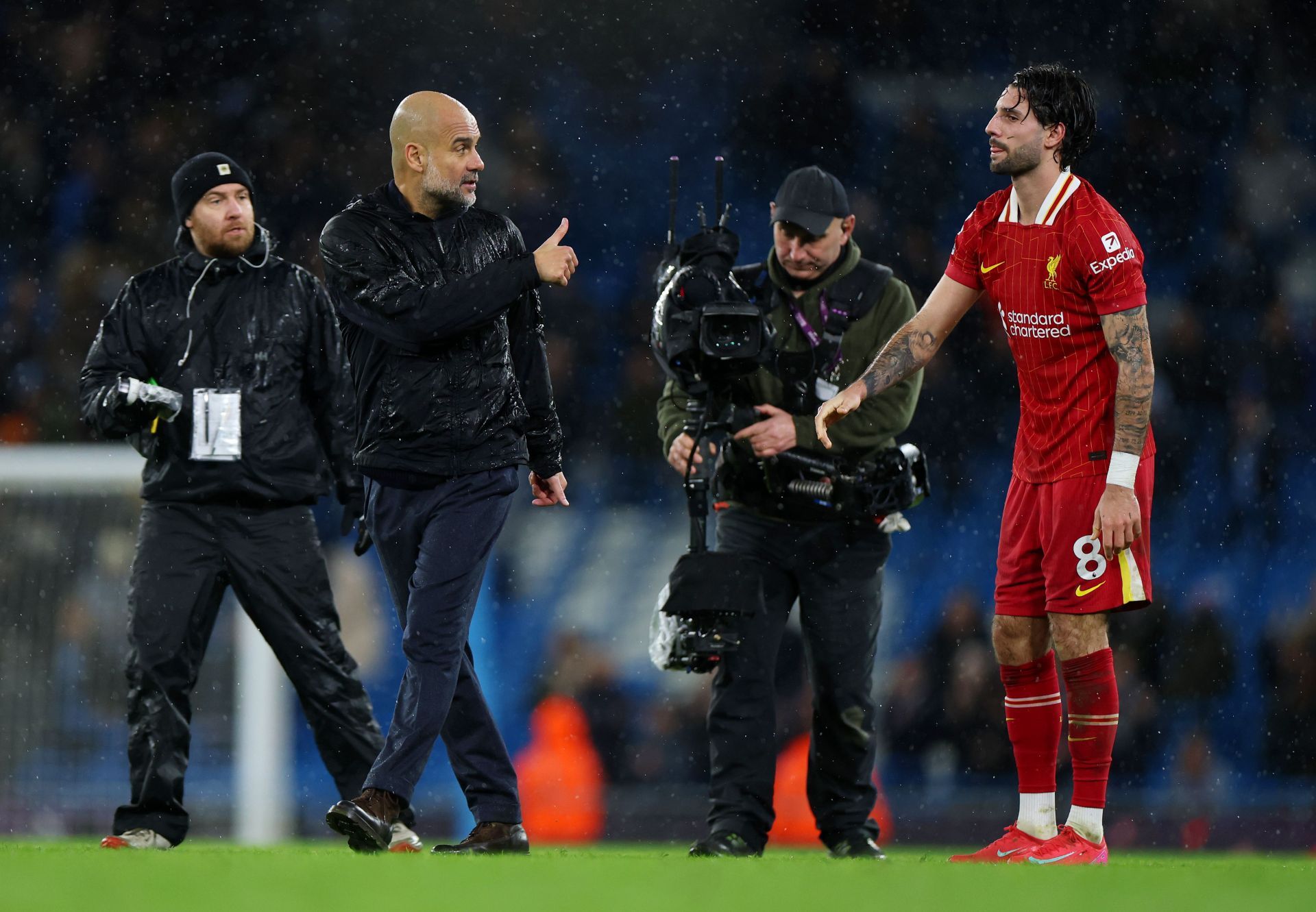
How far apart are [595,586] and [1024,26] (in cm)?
465

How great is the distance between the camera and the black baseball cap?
17.1ft

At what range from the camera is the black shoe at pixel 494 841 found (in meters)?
4.44

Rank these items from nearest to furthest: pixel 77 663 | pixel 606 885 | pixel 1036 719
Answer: pixel 606 885
pixel 1036 719
pixel 77 663

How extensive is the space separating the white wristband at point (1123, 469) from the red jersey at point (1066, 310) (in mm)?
106

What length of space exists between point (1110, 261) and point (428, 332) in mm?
1715

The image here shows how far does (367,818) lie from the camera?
13.5 feet

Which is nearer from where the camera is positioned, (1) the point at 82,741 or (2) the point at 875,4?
(1) the point at 82,741

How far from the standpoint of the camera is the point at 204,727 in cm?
869

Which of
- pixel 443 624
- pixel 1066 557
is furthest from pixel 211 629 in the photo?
pixel 1066 557

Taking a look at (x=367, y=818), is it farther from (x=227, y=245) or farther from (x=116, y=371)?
(x=227, y=245)

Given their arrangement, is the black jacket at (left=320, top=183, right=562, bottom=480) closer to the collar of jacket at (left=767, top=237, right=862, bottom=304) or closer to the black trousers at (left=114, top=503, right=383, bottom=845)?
the black trousers at (left=114, top=503, right=383, bottom=845)

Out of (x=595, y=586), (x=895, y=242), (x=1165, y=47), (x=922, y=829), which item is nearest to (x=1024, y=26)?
(x=1165, y=47)

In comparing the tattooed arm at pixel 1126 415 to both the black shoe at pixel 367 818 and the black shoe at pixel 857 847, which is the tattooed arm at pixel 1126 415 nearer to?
the black shoe at pixel 857 847

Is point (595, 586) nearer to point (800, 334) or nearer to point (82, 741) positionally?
point (82, 741)
